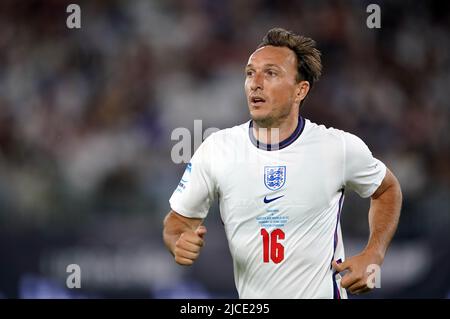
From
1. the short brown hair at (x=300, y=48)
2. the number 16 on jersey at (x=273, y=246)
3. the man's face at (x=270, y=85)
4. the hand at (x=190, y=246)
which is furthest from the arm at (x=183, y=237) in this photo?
the short brown hair at (x=300, y=48)

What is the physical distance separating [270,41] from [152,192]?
3041 millimetres

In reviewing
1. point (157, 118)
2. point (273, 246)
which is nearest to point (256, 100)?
point (273, 246)

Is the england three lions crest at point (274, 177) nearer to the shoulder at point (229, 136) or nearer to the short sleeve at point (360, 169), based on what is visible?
the shoulder at point (229, 136)

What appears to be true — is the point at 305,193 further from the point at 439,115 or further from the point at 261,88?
the point at 439,115

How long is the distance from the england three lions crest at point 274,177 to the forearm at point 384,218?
649 millimetres

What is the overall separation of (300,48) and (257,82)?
1.43 feet

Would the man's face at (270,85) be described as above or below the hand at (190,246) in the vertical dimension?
above

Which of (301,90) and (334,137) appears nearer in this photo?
(334,137)

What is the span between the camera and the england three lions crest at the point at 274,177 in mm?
4516

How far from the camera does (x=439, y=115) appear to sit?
8.34 metres

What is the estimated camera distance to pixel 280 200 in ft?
14.7

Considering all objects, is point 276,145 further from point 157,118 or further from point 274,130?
point 157,118

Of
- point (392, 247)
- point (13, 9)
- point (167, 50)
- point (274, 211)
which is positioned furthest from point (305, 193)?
point (13, 9)
